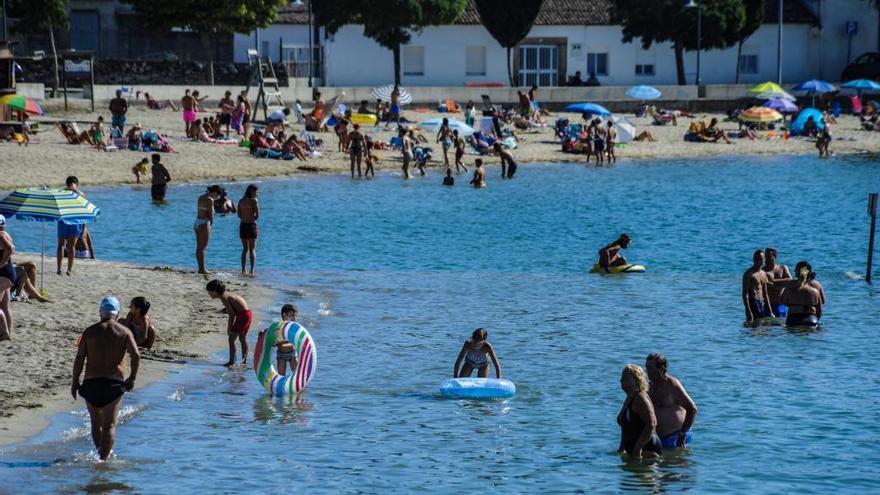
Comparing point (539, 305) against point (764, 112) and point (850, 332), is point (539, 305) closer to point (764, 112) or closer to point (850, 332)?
point (850, 332)

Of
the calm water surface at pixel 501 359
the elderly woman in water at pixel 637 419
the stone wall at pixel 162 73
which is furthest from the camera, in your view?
the stone wall at pixel 162 73

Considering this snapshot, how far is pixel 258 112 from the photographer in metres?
58.5

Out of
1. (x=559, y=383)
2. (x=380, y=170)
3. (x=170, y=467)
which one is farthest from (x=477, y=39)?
(x=170, y=467)

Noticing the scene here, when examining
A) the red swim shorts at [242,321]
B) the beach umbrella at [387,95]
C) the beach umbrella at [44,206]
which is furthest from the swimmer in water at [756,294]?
the beach umbrella at [387,95]

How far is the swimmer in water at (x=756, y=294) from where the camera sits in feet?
75.8

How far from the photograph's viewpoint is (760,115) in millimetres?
62594

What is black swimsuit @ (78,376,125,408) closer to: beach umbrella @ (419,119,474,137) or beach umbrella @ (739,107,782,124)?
beach umbrella @ (419,119,474,137)

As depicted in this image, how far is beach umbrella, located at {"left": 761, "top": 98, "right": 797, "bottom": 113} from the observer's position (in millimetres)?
64375

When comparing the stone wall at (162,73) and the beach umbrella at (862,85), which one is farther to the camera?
the beach umbrella at (862,85)

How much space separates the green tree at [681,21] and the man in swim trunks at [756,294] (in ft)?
165

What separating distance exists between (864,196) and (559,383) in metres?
32.2

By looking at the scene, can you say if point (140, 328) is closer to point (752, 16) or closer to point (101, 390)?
point (101, 390)

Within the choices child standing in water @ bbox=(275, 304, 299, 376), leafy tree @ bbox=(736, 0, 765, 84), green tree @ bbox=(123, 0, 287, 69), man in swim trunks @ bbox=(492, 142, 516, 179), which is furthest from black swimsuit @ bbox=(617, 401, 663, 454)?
leafy tree @ bbox=(736, 0, 765, 84)

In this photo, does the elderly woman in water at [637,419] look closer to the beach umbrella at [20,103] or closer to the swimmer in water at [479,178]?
the swimmer in water at [479,178]
